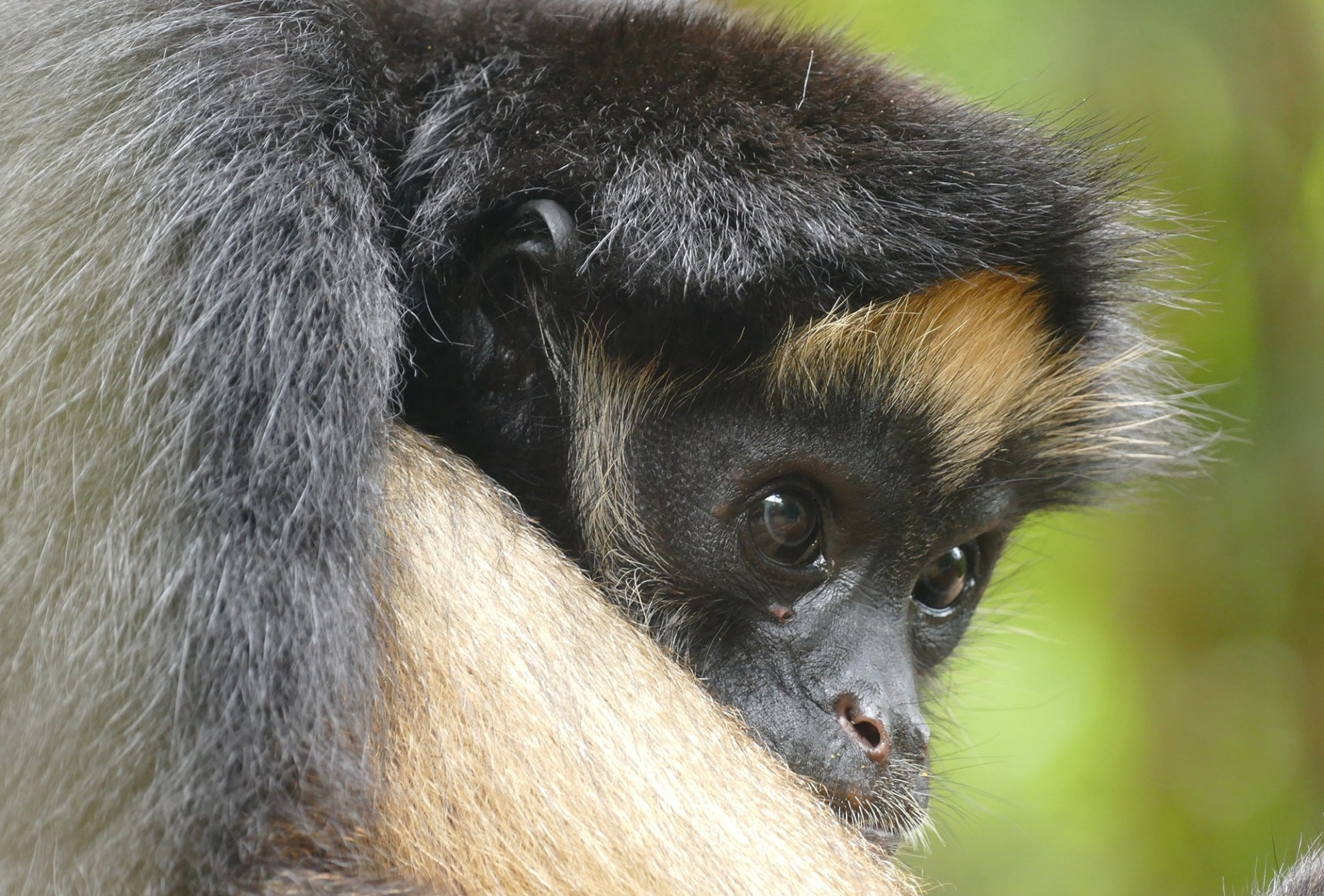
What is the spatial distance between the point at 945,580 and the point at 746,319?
125 cm

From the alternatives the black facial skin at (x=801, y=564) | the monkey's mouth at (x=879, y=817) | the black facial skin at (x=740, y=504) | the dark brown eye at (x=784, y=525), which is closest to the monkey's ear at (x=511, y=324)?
the black facial skin at (x=740, y=504)

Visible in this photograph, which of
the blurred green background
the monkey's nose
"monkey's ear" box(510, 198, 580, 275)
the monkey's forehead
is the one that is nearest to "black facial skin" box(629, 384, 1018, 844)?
the monkey's nose

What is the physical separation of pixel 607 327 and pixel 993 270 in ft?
3.16

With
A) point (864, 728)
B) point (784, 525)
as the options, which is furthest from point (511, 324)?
point (864, 728)

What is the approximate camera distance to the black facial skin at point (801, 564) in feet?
9.80

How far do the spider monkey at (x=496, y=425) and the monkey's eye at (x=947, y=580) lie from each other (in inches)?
1.5

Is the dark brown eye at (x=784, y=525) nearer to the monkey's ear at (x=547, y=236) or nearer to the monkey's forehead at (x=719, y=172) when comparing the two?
the monkey's forehead at (x=719, y=172)

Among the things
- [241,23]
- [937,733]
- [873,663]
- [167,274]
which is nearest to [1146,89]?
[937,733]

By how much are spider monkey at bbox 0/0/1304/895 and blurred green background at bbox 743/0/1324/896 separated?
3110 millimetres

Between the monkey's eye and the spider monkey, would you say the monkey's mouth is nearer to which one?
the spider monkey

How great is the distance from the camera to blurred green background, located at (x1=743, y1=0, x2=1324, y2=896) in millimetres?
6281

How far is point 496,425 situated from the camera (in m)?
2.98

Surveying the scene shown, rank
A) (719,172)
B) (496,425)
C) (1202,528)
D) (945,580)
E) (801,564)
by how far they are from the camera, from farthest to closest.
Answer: (1202,528) < (945,580) < (801,564) < (496,425) < (719,172)

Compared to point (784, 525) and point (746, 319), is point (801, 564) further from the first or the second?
point (746, 319)
